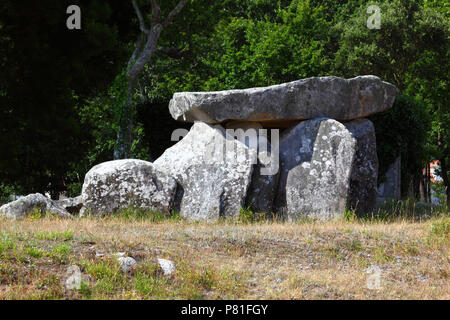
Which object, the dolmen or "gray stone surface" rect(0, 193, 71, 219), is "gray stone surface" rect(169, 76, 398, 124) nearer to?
the dolmen

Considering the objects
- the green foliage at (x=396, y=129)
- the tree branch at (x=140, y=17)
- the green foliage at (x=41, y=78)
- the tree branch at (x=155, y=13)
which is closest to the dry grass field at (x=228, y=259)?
the green foliage at (x=41, y=78)

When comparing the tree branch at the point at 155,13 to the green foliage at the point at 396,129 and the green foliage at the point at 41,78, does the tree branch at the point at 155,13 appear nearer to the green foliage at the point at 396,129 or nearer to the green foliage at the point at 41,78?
the green foliage at the point at 41,78

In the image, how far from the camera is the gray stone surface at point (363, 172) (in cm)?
1122

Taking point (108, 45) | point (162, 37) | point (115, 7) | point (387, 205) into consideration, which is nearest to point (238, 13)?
point (162, 37)

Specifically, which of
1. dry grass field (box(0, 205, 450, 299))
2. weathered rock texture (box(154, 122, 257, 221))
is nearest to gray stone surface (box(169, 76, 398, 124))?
weathered rock texture (box(154, 122, 257, 221))

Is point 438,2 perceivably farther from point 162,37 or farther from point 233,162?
point 233,162

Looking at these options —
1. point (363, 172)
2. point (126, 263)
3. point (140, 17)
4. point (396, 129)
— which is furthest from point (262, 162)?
point (140, 17)

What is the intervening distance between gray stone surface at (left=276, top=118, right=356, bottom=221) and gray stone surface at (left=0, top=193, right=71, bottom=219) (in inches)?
164

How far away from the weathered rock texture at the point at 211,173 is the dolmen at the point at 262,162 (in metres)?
0.02

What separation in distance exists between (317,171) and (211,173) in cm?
201

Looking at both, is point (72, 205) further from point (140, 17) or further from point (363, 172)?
point (140, 17)

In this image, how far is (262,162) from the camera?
11109mm

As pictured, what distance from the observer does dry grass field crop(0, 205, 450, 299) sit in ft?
21.3

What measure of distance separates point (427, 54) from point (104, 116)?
12272 millimetres
